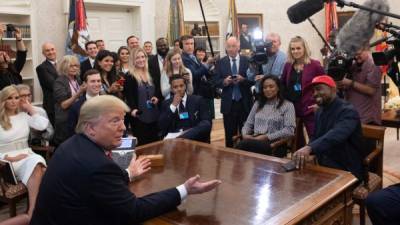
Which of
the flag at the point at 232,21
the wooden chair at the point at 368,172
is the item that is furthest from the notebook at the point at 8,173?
the flag at the point at 232,21

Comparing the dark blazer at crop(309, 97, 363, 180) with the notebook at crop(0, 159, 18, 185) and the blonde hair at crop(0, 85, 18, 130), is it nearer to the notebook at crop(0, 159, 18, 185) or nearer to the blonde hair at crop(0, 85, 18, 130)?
the notebook at crop(0, 159, 18, 185)

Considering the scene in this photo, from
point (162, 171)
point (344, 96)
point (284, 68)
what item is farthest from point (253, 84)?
point (162, 171)

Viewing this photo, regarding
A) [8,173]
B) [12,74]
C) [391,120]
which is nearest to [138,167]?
[8,173]

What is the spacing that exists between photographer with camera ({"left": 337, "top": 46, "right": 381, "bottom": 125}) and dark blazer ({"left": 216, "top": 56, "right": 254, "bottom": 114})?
1.07 meters

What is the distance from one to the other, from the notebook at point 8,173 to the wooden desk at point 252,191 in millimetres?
1310

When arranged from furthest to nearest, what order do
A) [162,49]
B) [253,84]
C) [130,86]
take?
[162,49] → [253,84] → [130,86]

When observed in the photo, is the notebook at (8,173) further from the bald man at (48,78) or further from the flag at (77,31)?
the flag at (77,31)

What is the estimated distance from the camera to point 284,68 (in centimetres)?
418

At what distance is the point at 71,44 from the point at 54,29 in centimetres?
49

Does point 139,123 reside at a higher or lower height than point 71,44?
lower

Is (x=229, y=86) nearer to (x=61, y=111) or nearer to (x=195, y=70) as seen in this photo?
(x=195, y=70)

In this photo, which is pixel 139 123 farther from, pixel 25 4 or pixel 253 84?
pixel 25 4

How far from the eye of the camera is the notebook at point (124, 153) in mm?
2455

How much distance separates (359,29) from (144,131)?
2259mm
